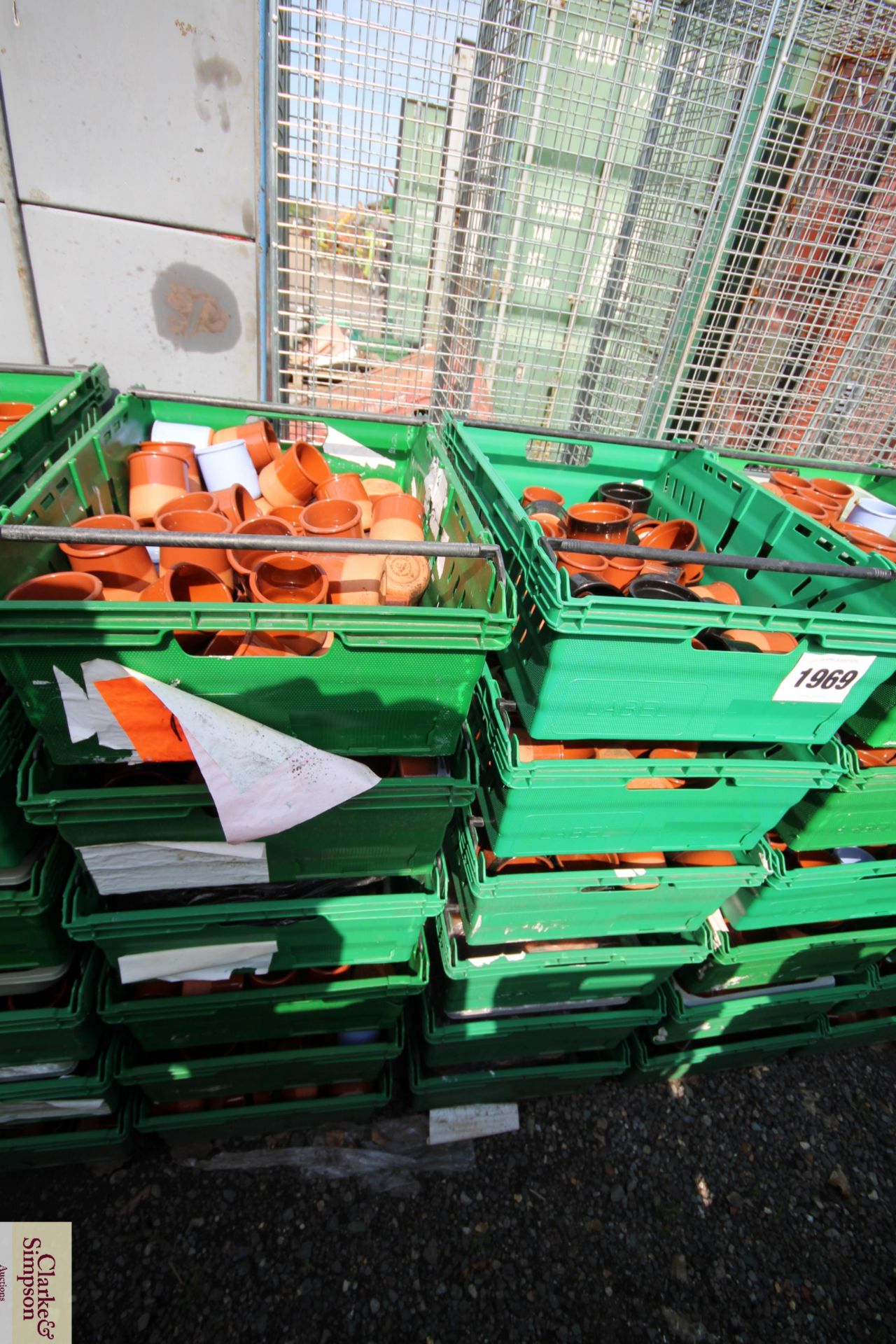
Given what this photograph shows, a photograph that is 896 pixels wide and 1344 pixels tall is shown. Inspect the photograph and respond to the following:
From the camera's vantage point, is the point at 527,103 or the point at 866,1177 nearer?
the point at 866,1177

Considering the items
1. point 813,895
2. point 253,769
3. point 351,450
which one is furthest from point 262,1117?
point 351,450

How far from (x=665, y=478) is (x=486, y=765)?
4.21 ft

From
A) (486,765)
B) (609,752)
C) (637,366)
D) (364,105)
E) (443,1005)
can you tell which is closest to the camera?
(609,752)

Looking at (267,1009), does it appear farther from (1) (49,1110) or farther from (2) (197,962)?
(1) (49,1110)

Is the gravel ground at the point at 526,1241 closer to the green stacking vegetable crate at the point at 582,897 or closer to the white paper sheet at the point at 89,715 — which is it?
the green stacking vegetable crate at the point at 582,897

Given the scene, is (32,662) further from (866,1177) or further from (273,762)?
(866,1177)

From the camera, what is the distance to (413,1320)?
1.74 m

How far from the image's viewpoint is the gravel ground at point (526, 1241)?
174 centimetres

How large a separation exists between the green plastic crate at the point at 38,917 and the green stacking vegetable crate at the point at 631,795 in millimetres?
951

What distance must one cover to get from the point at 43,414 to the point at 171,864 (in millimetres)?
1124

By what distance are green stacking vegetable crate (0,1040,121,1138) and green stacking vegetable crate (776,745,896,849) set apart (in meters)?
1.94

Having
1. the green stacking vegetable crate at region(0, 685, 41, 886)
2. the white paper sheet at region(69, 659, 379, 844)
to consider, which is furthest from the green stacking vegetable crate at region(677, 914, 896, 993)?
the green stacking vegetable crate at region(0, 685, 41, 886)

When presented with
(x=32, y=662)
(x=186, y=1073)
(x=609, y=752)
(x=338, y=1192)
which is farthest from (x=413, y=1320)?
(x=32, y=662)

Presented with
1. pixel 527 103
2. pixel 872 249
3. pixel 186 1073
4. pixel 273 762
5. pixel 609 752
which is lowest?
pixel 186 1073
